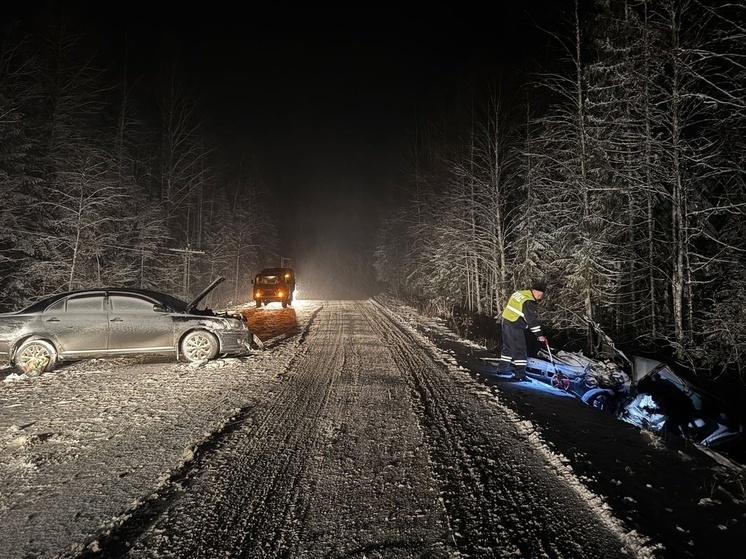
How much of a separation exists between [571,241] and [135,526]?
→ 12.6 meters

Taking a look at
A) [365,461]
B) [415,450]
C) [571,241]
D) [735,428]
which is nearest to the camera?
[365,461]

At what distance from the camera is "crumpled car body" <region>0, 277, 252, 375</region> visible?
24.4 ft

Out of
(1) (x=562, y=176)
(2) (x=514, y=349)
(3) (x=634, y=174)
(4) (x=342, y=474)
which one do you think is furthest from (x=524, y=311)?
(1) (x=562, y=176)

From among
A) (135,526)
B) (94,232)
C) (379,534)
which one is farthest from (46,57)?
(379,534)

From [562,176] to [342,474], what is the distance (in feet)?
47.5

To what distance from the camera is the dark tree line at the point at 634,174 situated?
25.5 ft

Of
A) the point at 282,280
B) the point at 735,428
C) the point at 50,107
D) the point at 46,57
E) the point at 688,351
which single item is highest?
the point at 46,57

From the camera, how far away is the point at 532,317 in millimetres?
7629

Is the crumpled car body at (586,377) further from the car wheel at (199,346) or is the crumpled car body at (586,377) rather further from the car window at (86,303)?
the car window at (86,303)

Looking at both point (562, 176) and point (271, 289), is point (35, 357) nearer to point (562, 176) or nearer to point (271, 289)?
point (562, 176)

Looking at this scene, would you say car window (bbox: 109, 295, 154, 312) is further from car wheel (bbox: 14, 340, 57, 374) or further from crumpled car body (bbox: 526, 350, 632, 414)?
crumpled car body (bbox: 526, 350, 632, 414)

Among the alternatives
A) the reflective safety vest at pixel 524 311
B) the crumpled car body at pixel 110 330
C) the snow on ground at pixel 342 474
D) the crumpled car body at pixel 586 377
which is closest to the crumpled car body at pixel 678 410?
the crumpled car body at pixel 586 377

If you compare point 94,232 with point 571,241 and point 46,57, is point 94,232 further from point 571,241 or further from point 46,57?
point 571,241

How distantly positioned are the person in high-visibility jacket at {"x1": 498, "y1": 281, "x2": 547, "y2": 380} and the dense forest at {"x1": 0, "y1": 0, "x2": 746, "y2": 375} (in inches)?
126
